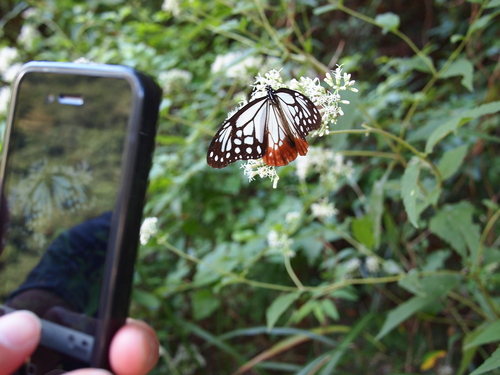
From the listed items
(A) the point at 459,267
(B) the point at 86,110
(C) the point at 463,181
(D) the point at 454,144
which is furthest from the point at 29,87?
(A) the point at 459,267

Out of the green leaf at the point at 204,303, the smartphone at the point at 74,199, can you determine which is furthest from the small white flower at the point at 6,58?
the green leaf at the point at 204,303

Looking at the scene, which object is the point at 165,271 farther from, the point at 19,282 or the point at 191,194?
the point at 19,282

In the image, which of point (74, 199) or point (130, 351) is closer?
point (130, 351)

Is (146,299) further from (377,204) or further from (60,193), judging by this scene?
(377,204)

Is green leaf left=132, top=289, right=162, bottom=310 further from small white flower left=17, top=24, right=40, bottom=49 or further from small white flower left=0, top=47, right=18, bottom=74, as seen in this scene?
small white flower left=17, top=24, right=40, bottom=49

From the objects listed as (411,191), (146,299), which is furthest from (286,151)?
(146,299)

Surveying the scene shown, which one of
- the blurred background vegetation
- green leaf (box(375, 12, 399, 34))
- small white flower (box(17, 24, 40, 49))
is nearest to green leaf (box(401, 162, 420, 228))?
the blurred background vegetation

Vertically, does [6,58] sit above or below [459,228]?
above
